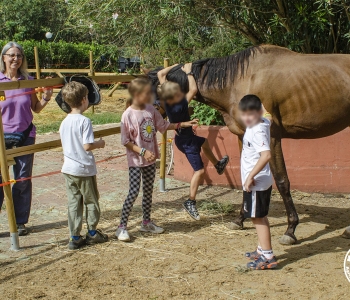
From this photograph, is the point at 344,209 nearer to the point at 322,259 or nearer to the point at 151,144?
the point at 322,259

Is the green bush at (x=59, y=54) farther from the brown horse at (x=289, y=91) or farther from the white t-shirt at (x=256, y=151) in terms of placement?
the white t-shirt at (x=256, y=151)

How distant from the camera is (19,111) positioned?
4.46 m

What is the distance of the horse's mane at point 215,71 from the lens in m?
4.72

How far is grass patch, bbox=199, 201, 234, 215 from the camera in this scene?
5.37 m

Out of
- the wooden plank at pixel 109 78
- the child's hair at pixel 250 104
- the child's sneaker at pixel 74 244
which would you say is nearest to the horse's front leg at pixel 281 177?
the child's hair at pixel 250 104

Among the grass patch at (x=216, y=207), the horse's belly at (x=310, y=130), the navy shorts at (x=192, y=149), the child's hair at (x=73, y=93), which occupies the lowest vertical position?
the grass patch at (x=216, y=207)

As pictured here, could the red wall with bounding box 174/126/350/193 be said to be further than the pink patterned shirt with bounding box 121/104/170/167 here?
Yes

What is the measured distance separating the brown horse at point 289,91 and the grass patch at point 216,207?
579mm

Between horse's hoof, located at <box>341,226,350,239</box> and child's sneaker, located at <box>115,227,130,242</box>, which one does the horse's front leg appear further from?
child's sneaker, located at <box>115,227,130,242</box>

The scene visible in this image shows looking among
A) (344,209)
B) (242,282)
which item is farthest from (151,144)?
(344,209)

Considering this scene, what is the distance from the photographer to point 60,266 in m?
3.87

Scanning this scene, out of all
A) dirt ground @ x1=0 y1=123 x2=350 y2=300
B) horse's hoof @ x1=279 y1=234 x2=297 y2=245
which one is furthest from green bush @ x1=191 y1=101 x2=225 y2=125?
horse's hoof @ x1=279 y1=234 x2=297 y2=245

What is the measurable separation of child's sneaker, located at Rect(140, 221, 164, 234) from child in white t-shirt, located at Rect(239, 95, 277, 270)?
115 centimetres

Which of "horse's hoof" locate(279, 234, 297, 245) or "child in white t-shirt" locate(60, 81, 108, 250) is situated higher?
"child in white t-shirt" locate(60, 81, 108, 250)
